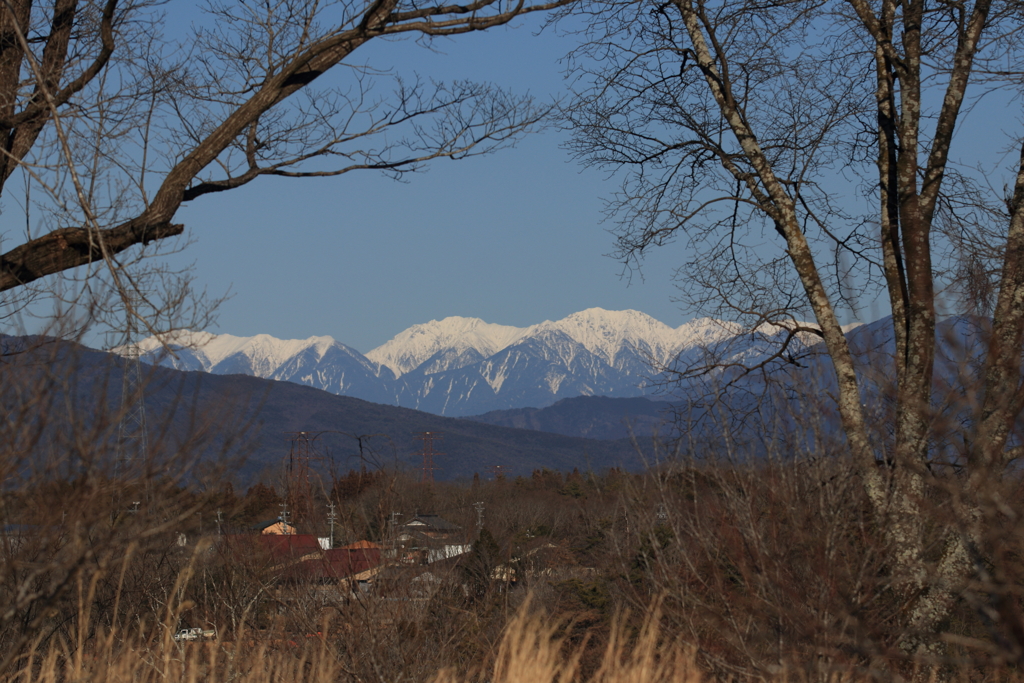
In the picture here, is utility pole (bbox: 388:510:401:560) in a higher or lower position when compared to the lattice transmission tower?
lower

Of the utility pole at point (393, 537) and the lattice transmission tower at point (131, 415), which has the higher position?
the lattice transmission tower at point (131, 415)

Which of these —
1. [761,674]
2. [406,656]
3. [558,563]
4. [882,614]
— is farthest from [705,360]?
[558,563]

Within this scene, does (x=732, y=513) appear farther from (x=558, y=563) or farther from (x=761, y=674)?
(x=558, y=563)

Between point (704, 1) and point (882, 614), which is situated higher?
point (704, 1)

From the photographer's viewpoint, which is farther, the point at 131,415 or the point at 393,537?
the point at 393,537

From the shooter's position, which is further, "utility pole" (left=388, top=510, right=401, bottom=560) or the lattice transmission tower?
"utility pole" (left=388, top=510, right=401, bottom=560)

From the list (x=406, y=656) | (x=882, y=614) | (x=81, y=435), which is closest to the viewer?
(x=81, y=435)

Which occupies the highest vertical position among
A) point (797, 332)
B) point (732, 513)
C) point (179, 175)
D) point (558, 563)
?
point (179, 175)

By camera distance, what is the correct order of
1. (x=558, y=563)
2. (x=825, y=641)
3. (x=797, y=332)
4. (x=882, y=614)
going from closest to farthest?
(x=825, y=641), (x=882, y=614), (x=797, y=332), (x=558, y=563)

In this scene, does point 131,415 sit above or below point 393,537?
above

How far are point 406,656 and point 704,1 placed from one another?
7549 millimetres

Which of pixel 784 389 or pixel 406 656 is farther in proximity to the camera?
pixel 406 656

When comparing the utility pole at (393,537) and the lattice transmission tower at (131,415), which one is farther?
the utility pole at (393,537)

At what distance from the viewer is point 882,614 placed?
5699mm
